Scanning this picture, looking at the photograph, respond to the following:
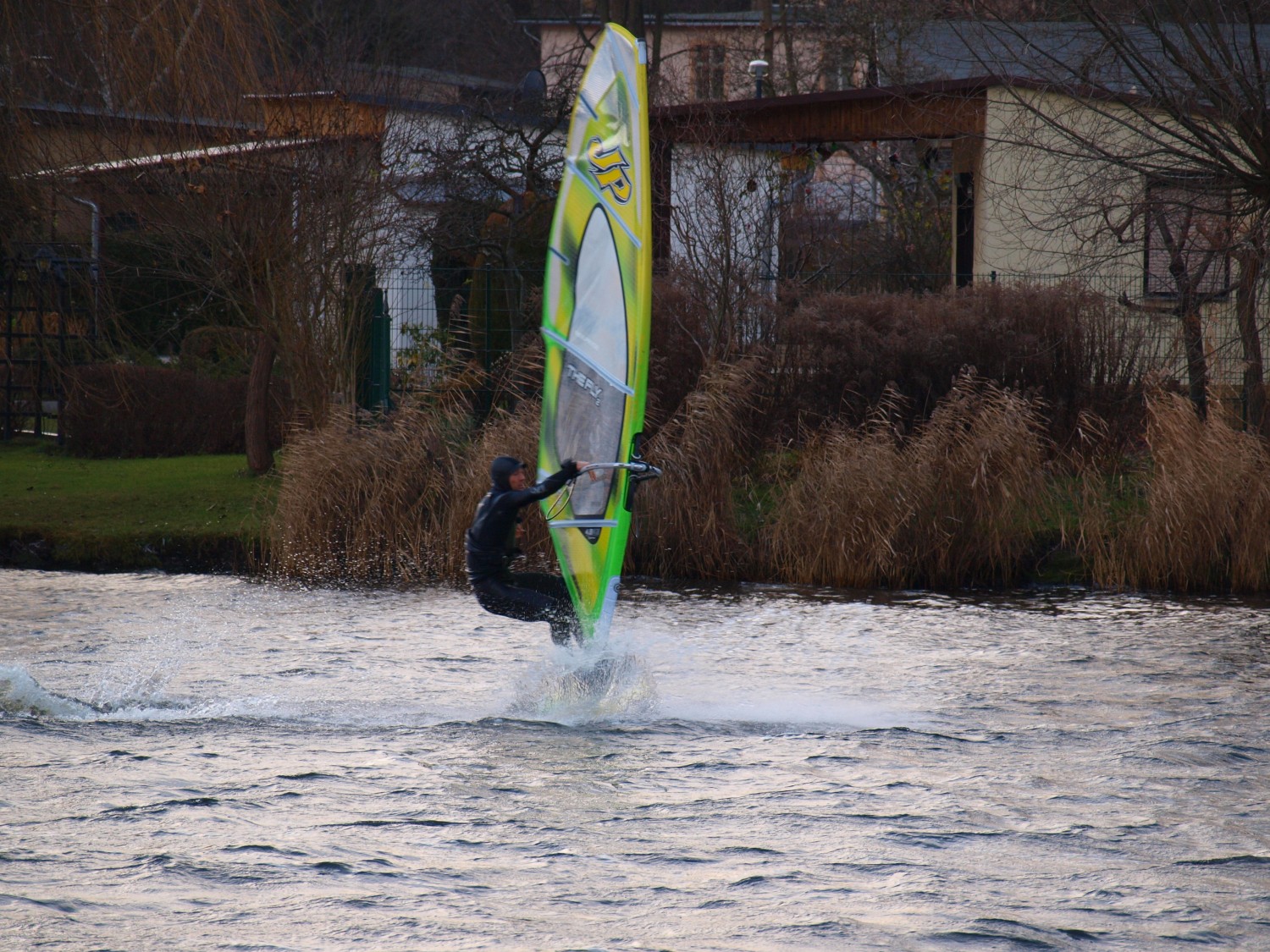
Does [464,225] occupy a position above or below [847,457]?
above

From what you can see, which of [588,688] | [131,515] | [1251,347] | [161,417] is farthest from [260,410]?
[1251,347]

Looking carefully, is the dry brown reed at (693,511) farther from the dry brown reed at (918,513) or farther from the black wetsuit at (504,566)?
the black wetsuit at (504,566)

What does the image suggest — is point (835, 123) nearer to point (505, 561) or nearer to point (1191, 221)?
point (1191, 221)

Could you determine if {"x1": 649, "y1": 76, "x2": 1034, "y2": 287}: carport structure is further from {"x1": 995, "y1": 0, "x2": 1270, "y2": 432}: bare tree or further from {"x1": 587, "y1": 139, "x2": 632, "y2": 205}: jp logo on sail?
{"x1": 587, "y1": 139, "x2": 632, "y2": 205}: jp logo on sail

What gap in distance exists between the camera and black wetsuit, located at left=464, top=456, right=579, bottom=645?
272 inches

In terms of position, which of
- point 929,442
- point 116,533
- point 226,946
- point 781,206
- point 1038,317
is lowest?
point 226,946

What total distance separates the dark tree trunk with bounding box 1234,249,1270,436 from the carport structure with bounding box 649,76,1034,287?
2997 millimetres

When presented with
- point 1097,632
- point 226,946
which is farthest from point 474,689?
point 1097,632

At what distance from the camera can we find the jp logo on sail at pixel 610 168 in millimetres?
7219

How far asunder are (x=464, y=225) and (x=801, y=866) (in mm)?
14314

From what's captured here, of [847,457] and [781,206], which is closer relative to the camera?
[847,457]

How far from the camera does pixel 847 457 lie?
10.4 meters

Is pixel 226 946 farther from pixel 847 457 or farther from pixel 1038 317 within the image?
pixel 1038 317

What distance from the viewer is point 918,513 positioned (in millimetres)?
10242
